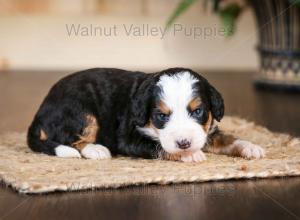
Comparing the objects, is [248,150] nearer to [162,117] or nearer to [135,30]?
[162,117]

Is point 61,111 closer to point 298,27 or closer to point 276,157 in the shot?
point 276,157

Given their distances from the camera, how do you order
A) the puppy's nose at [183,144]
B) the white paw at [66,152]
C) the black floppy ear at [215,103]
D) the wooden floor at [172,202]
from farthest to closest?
the white paw at [66,152], the black floppy ear at [215,103], the puppy's nose at [183,144], the wooden floor at [172,202]

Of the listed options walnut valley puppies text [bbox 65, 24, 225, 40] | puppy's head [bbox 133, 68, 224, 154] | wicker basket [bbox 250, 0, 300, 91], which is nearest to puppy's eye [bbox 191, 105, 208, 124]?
puppy's head [bbox 133, 68, 224, 154]

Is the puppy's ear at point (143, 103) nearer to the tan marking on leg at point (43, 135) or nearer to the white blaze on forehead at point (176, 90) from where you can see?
the white blaze on forehead at point (176, 90)

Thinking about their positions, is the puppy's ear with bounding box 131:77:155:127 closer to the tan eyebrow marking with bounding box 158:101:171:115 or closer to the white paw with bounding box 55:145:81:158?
the tan eyebrow marking with bounding box 158:101:171:115

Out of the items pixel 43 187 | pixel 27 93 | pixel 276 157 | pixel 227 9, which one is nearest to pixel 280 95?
pixel 227 9

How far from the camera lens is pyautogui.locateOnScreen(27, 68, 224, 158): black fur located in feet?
8.77

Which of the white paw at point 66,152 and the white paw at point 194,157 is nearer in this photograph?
the white paw at point 194,157

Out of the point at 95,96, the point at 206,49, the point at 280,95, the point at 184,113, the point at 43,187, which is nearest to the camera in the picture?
the point at 43,187

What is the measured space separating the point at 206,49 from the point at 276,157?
180 inches

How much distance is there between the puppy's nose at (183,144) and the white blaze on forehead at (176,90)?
0.15 m

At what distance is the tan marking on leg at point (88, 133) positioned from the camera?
276cm

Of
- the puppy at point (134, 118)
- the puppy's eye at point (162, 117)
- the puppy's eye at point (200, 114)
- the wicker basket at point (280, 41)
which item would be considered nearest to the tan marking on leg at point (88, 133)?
the puppy at point (134, 118)

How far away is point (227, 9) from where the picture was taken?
17.7 feet
